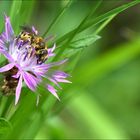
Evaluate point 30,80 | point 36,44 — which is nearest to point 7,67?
point 30,80

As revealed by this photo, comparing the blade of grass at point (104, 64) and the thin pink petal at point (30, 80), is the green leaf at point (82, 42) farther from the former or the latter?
the blade of grass at point (104, 64)

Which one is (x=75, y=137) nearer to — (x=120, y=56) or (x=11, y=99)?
(x=120, y=56)

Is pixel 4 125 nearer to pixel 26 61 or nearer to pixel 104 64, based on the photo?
pixel 26 61

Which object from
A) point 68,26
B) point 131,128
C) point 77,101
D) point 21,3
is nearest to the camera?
point 21,3

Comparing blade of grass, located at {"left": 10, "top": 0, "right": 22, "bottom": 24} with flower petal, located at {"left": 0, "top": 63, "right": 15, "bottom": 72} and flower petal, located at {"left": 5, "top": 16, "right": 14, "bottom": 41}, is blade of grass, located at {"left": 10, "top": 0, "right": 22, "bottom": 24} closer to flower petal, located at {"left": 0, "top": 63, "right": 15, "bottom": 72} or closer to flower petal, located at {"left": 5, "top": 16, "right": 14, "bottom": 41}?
flower petal, located at {"left": 5, "top": 16, "right": 14, "bottom": 41}

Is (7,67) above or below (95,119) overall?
above

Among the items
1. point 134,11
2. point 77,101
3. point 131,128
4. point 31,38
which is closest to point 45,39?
point 31,38

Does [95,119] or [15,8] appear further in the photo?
[95,119]
